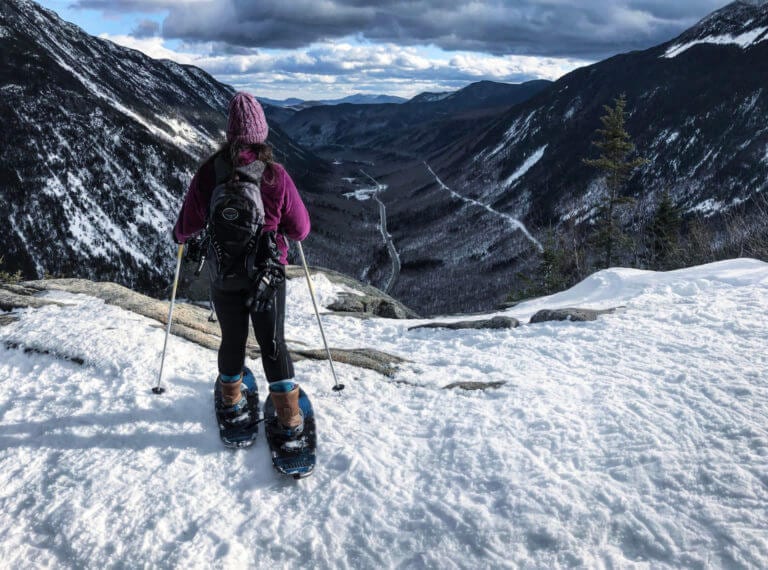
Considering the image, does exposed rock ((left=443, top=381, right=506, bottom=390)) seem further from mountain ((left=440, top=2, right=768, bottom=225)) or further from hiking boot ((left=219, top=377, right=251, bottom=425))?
mountain ((left=440, top=2, right=768, bottom=225))

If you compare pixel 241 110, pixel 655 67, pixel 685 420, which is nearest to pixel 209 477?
pixel 241 110

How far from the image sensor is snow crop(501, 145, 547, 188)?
18800 centimetres

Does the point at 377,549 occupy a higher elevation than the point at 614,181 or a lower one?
lower

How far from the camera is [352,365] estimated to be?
29.8ft

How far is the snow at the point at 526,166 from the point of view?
188000mm

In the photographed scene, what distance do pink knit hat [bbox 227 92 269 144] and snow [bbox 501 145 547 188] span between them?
617 feet

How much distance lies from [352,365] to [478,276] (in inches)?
4503

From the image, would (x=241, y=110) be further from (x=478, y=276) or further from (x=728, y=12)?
(x=728, y=12)

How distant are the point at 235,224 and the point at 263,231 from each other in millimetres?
371

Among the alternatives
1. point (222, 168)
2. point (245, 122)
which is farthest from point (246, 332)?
point (245, 122)

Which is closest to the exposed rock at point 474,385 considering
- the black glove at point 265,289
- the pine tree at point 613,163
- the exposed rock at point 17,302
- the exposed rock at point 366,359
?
the exposed rock at point 366,359

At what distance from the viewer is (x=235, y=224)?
547 centimetres

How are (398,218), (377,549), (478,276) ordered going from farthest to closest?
(398,218) < (478,276) < (377,549)

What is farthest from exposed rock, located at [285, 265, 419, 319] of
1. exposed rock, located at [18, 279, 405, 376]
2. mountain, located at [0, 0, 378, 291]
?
mountain, located at [0, 0, 378, 291]
